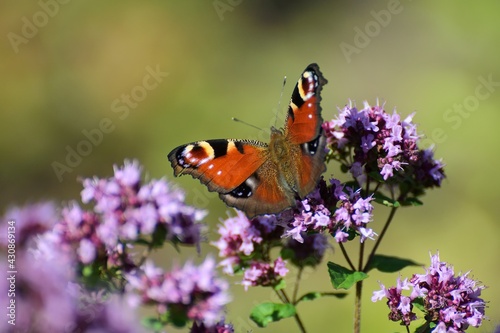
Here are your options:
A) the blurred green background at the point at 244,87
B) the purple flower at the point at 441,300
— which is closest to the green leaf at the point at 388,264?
the purple flower at the point at 441,300

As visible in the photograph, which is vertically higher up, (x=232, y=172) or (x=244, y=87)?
(x=244, y=87)

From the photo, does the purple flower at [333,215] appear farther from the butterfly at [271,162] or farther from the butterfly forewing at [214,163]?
the butterfly forewing at [214,163]

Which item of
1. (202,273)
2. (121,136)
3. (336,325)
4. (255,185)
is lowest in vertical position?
(202,273)

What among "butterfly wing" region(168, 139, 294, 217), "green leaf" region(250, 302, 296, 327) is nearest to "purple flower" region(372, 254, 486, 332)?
"green leaf" region(250, 302, 296, 327)

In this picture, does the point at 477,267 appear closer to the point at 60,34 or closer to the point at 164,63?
the point at 164,63

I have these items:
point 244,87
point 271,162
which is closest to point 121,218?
point 271,162

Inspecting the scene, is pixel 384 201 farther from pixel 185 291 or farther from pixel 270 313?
pixel 185 291

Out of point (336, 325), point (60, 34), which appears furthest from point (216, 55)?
point (336, 325)

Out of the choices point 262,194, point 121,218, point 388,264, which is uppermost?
point 262,194
